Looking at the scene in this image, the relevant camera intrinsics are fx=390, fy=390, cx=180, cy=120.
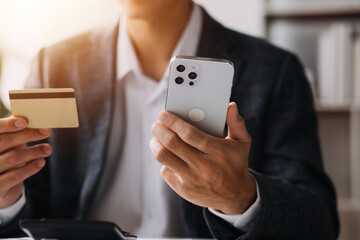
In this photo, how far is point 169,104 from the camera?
16.8 inches

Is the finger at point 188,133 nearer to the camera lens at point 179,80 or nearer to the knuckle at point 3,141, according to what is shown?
the camera lens at point 179,80

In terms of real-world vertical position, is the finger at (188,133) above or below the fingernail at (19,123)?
below

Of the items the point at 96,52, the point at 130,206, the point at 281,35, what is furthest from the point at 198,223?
the point at 281,35

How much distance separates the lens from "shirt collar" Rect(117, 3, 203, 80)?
2.23 feet

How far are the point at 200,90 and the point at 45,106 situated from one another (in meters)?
0.17

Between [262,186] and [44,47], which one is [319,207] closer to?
[262,186]

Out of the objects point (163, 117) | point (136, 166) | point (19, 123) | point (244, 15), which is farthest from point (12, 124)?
point (244, 15)

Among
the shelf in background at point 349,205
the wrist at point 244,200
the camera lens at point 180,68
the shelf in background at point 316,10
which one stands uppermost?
the shelf in background at point 316,10

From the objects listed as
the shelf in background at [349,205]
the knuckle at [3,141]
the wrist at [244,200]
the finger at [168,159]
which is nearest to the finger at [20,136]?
the knuckle at [3,141]

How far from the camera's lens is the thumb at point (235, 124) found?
431 mm

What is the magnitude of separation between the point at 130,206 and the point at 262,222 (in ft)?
0.85

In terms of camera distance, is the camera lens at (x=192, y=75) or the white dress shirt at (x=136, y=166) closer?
the camera lens at (x=192, y=75)

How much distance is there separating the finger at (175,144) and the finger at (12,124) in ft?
0.50

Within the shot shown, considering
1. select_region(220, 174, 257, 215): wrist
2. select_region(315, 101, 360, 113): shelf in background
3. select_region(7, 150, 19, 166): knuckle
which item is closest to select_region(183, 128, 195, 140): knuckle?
select_region(220, 174, 257, 215): wrist
